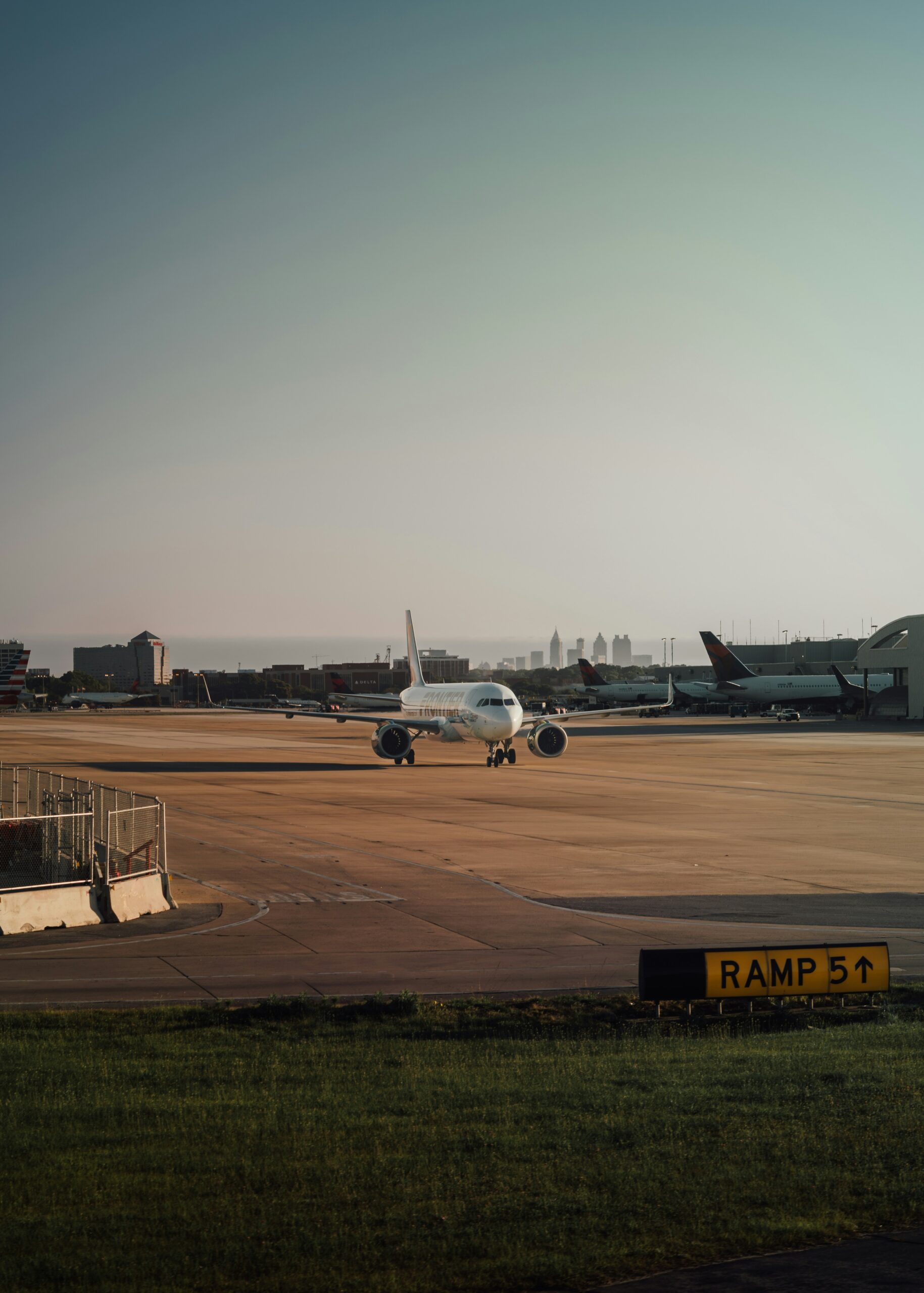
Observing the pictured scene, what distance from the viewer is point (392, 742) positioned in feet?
198

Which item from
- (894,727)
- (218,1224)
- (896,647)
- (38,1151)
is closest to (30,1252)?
(218,1224)

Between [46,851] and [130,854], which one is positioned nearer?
[130,854]

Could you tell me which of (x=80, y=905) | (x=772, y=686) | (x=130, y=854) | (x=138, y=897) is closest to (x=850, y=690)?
(x=772, y=686)

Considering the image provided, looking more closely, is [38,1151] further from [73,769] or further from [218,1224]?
[73,769]

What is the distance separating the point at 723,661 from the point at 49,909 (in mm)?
134496

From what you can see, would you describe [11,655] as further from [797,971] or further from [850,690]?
[850,690]

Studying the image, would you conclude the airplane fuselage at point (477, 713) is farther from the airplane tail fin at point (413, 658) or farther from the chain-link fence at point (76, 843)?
the chain-link fence at point (76, 843)

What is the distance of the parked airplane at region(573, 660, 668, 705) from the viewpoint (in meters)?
161

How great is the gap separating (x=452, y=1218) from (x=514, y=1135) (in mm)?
1819

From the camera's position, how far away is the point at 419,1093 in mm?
11219

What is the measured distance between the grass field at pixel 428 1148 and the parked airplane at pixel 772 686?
→ 126 m

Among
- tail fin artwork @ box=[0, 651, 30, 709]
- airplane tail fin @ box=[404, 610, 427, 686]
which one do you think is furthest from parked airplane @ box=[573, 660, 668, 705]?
tail fin artwork @ box=[0, 651, 30, 709]

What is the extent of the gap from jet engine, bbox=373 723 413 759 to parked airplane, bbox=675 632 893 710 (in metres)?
84.6

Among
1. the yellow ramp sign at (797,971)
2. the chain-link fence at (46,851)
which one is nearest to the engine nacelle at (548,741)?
the chain-link fence at (46,851)
